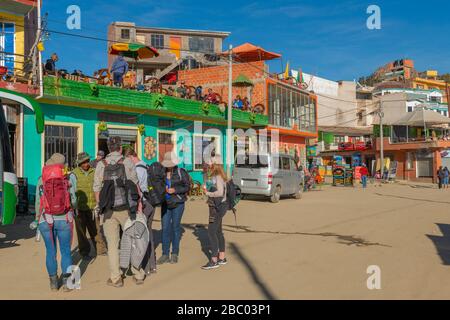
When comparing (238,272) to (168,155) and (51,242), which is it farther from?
(51,242)

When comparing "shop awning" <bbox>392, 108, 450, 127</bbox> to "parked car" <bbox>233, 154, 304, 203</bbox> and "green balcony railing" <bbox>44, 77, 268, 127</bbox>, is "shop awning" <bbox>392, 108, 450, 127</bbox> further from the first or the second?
"parked car" <bbox>233, 154, 304, 203</bbox>

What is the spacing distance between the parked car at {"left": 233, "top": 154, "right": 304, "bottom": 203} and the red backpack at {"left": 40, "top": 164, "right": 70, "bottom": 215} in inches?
469

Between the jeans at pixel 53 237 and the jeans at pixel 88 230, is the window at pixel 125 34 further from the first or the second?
the jeans at pixel 53 237

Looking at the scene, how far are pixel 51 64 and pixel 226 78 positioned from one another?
15829 mm

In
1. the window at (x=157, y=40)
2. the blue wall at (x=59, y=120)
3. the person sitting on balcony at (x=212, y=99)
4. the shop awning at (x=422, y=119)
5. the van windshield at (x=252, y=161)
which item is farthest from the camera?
the window at (x=157, y=40)

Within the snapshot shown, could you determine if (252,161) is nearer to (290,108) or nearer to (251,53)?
(290,108)

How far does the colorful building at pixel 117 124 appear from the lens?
1458cm

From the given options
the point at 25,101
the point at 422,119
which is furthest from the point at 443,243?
the point at 422,119

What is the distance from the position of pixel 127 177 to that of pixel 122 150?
0.70 metres

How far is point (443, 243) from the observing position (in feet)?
29.0

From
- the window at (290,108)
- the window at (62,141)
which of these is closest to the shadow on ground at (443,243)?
the window at (62,141)

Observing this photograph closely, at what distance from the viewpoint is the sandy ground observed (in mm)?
5512

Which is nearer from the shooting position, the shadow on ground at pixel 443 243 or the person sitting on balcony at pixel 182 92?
the shadow on ground at pixel 443 243

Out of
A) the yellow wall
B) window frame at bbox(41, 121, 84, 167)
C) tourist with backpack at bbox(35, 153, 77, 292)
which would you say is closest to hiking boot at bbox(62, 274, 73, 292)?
tourist with backpack at bbox(35, 153, 77, 292)
